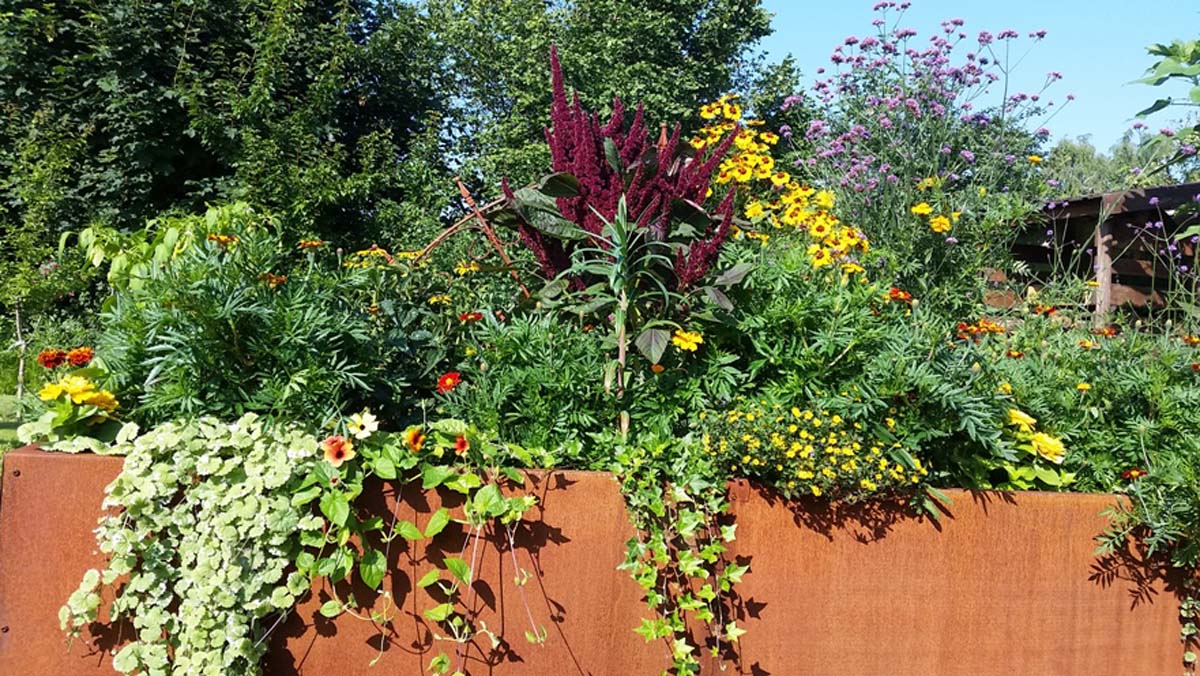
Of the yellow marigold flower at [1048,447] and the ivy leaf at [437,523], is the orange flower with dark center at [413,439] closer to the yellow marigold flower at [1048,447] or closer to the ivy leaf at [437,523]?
the ivy leaf at [437,523]

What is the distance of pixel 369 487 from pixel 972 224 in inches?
136

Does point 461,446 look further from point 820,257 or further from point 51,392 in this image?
point 820,257

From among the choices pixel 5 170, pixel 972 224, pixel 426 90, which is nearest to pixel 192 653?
pixel 972 224

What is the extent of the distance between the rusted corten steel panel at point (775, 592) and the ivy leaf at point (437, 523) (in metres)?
0.04

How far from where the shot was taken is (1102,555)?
209 centimetres

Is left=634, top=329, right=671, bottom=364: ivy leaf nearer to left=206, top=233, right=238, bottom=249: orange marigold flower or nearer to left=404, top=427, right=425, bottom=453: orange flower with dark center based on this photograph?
left=404, top=427, right=425, bottom=453: orange flower with dark center

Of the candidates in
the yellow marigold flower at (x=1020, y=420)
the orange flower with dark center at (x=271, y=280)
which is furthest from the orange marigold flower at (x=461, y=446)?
the yellow marigold flower at (x=1020, y=420)

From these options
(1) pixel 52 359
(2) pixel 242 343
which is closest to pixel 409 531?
(2) pixel 242 343

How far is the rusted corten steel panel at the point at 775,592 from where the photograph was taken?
173 cm

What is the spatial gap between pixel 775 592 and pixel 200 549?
1310 millimetres

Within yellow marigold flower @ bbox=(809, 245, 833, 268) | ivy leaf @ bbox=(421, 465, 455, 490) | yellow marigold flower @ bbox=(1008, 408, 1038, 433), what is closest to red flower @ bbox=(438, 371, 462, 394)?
ivy leaf @ bbox=(421, 465, 455, 490)

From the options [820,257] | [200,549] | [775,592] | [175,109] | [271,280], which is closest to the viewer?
[200,549]

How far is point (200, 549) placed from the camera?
5.51 feet

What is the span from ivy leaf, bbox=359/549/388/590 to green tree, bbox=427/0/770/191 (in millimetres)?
5518
